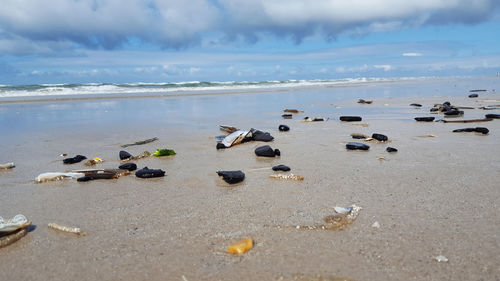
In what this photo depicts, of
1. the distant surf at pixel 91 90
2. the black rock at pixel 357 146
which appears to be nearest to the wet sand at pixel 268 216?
the black rock at pixel 357 146

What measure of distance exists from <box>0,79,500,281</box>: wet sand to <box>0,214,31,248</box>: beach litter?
5 centimetres

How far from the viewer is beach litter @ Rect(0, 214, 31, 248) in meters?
2.43

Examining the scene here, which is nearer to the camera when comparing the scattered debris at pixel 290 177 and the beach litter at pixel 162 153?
the scattered debris at pixel 290 177

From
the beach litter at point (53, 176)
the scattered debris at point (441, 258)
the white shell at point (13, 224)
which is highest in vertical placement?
Result: the white shell at point (13, 224)

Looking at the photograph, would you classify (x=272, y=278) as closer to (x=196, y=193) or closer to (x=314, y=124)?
(x=196, y=193)

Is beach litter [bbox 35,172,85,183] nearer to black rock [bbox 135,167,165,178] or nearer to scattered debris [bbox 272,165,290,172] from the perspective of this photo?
black rock [bbox 135,167,165,178]

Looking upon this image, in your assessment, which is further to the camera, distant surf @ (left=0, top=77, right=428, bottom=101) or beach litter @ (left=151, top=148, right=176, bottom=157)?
distant surf @ (left=0, top=77, right=428, bottom=101)

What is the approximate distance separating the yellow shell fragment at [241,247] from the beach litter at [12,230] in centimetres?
145

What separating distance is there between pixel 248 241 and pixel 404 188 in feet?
5.99

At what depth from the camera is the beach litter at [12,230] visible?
2.43 meters

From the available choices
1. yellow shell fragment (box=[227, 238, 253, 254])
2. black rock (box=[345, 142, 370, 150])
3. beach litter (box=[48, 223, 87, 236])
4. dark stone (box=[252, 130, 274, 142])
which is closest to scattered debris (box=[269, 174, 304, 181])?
yellow shell fragment (box=[227, 238, 253, 254])

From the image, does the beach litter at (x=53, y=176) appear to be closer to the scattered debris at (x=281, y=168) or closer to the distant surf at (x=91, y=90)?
the scattered debris at (x=281, y=168)

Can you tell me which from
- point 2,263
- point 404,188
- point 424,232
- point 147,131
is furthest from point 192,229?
point 147,131

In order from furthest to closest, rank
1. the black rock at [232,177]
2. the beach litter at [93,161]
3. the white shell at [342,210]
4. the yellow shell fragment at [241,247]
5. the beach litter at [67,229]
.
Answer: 1. the beach litter at [93,161]
2. the black rock at [232,177]
3. the white shell at [342,210]
4. the beach litter at [67,229]
5. the yellow shell fragment at [241,247]
